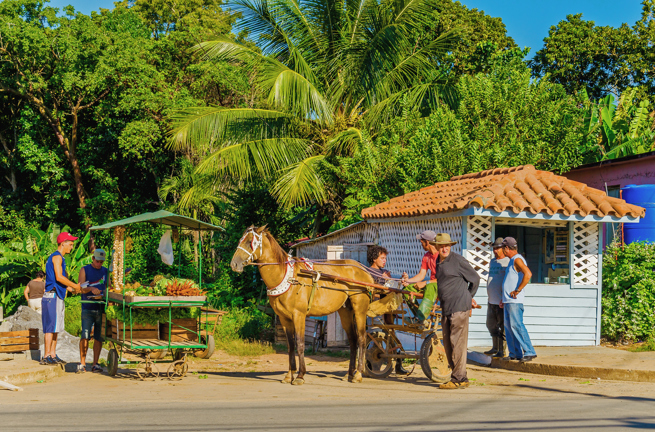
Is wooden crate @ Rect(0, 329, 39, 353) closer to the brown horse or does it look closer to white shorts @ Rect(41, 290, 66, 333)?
white shorts @ Rect(41, 290, 66, 333)

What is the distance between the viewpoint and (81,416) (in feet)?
24.7

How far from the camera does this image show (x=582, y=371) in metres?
10.7

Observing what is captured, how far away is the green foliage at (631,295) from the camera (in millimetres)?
13586

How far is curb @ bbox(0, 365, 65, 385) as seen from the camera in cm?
1014

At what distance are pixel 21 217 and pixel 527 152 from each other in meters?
21.8

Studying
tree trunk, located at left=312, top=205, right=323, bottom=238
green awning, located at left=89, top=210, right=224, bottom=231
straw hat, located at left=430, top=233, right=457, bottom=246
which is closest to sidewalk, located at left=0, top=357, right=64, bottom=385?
green awning, located at left=89, top=210, right=224, bottom=231

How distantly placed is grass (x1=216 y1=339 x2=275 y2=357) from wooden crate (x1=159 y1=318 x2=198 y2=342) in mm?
4729

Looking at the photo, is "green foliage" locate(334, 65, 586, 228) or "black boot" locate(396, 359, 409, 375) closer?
"black boot" locate(396, 359, 409, 375)

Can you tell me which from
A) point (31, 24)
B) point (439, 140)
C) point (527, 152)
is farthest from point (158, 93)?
point (527, 152)

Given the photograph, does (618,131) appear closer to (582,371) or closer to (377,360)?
(582,371)

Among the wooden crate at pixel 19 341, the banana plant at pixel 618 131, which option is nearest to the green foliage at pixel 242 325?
the wooden crate at pixel 19 341

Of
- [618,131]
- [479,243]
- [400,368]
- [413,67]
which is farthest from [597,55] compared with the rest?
[400,368]

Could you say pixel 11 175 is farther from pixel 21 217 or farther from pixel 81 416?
pixel 81 416

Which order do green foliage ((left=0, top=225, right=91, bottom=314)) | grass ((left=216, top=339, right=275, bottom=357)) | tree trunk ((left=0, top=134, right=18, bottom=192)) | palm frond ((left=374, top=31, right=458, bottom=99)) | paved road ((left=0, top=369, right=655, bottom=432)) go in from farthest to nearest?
1. tree trunk ((left=0, top=134, right=18, bottom=192))
2. green foliage ((left=0, top=225, right=91, bottom=314))
3. palm frond ((left=374, top=31, right=458, bottom=99))
4. grass ((left=216, top=339, right=275, bottom=357))
5. paved road ((left=0, top=369, right=655, bottom=432))
